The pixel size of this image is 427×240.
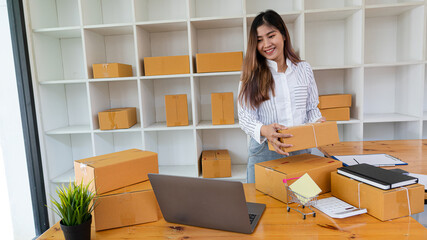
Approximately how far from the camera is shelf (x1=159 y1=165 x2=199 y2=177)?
2.51 m

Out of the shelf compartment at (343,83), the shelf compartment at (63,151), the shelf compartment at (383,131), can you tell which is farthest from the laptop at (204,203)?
the shelf compartment at (383,131)

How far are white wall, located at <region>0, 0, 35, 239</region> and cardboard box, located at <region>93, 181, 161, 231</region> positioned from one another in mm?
1674

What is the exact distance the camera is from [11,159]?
2.21 m

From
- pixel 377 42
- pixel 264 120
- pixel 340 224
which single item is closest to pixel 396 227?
pixel 340 224

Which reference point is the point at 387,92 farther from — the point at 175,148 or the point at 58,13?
the point at 58,13

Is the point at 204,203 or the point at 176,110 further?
the point at 176,110

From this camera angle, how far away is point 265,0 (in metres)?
2.51

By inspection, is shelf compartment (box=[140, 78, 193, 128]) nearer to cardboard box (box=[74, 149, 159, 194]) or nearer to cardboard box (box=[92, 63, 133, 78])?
cardboard box (box=[92, 63, 133, 78])

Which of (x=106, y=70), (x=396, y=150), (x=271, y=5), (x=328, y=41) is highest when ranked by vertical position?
(x=271, y=5)

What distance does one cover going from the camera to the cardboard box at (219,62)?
7.39 feet

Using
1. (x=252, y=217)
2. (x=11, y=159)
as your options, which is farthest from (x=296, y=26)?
(x=11, y=159)

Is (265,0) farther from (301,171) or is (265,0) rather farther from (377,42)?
(301,171)

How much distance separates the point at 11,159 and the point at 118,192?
1720 mm

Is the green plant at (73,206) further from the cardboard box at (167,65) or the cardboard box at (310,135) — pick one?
the cardboard box at (167,65)
